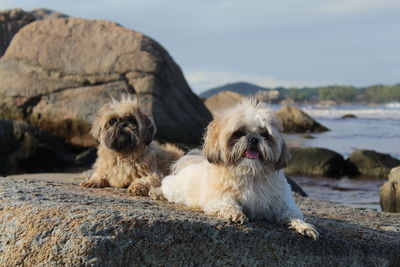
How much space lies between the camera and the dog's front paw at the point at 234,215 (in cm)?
502

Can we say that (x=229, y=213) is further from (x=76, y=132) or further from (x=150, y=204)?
(x=76, y=132)

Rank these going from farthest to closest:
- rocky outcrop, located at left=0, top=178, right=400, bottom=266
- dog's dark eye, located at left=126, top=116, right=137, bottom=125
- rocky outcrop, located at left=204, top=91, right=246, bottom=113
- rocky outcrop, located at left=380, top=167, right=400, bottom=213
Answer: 1. rocky outcrop, located at left=204, top=91, right=246, bottom=113
2. rocky outcrop, located at left=380, top=167, right=400, bottom=213
3. dog's dark eye, located at left=126, top=116, right=137, bottom=125
4. rocky outcrop, located at left=0, top=178, right=400, bottom=266

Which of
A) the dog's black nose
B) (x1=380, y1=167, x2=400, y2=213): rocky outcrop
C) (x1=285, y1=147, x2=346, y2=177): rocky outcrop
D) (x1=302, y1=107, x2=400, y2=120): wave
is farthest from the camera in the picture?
(x1=302, y1=107, x2=400, y2=120): wave

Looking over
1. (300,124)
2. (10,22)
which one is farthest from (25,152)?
(300,124)

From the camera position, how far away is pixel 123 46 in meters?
17.5

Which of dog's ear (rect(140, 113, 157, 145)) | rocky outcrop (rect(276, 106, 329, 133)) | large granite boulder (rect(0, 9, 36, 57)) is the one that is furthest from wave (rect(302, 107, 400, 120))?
dog's ear (rect(140, 113, 157, 145))

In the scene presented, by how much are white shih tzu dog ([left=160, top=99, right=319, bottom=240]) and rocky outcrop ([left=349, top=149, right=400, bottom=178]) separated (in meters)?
12.2

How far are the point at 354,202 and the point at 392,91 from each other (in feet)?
339

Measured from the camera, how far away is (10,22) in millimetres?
32688

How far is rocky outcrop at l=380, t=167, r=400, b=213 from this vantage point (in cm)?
1071

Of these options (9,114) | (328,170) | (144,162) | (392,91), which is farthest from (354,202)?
(392,91)

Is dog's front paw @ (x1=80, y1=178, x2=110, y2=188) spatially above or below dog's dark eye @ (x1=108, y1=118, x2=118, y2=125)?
below

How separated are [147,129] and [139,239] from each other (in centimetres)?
362

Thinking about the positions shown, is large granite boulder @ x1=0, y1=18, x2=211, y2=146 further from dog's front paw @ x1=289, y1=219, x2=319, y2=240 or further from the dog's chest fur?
dog's front paw @ x1=289, y1=219, x2=319, y2=240
